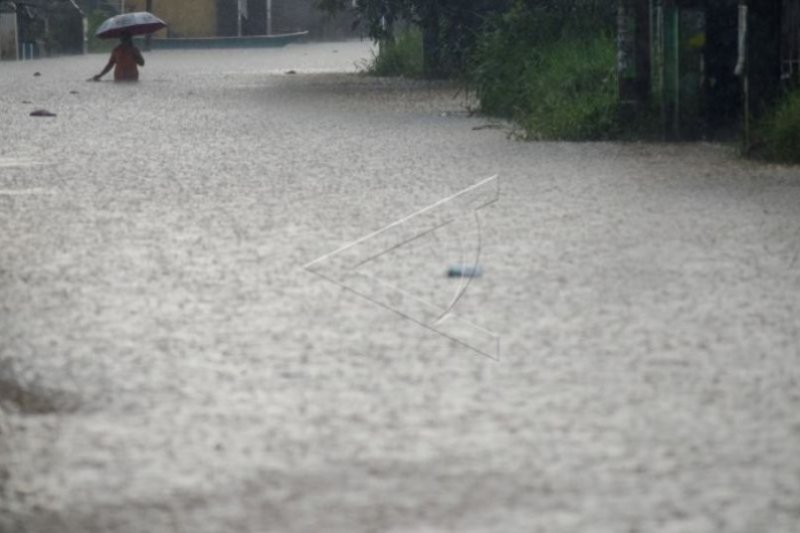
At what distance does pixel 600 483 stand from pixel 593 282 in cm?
386

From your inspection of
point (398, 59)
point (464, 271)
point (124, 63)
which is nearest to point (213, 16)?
point (398, 59)

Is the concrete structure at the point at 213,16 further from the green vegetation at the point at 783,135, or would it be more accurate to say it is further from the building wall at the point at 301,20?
the green vegetation at the point at 783,135

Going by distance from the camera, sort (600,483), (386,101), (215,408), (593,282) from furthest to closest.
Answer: (386,101) < (593,282) < (215,408) < (600,483)

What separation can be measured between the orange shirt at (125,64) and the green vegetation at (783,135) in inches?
911

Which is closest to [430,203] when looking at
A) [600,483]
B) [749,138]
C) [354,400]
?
[749,138]

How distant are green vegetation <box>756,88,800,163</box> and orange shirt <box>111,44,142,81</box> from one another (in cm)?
2314

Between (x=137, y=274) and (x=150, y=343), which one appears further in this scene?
(x=137, y=274)

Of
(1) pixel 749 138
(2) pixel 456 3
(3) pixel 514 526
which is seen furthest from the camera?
(2) pixel 456 3

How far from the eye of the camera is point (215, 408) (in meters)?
6.50

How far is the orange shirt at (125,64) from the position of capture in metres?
38.2

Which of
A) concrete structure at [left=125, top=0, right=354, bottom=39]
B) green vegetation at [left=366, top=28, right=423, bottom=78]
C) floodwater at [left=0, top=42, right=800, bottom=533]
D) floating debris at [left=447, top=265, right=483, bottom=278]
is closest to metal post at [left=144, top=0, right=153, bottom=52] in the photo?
concrete structure at [left=125, top=0, right=354, bottom=39]

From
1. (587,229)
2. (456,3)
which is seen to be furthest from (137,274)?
(456,3)

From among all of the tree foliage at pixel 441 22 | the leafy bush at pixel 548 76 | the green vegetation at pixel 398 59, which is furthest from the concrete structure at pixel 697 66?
the green vegetation at pixel 398 59

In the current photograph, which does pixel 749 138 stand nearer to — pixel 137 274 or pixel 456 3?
pixel 137 274
